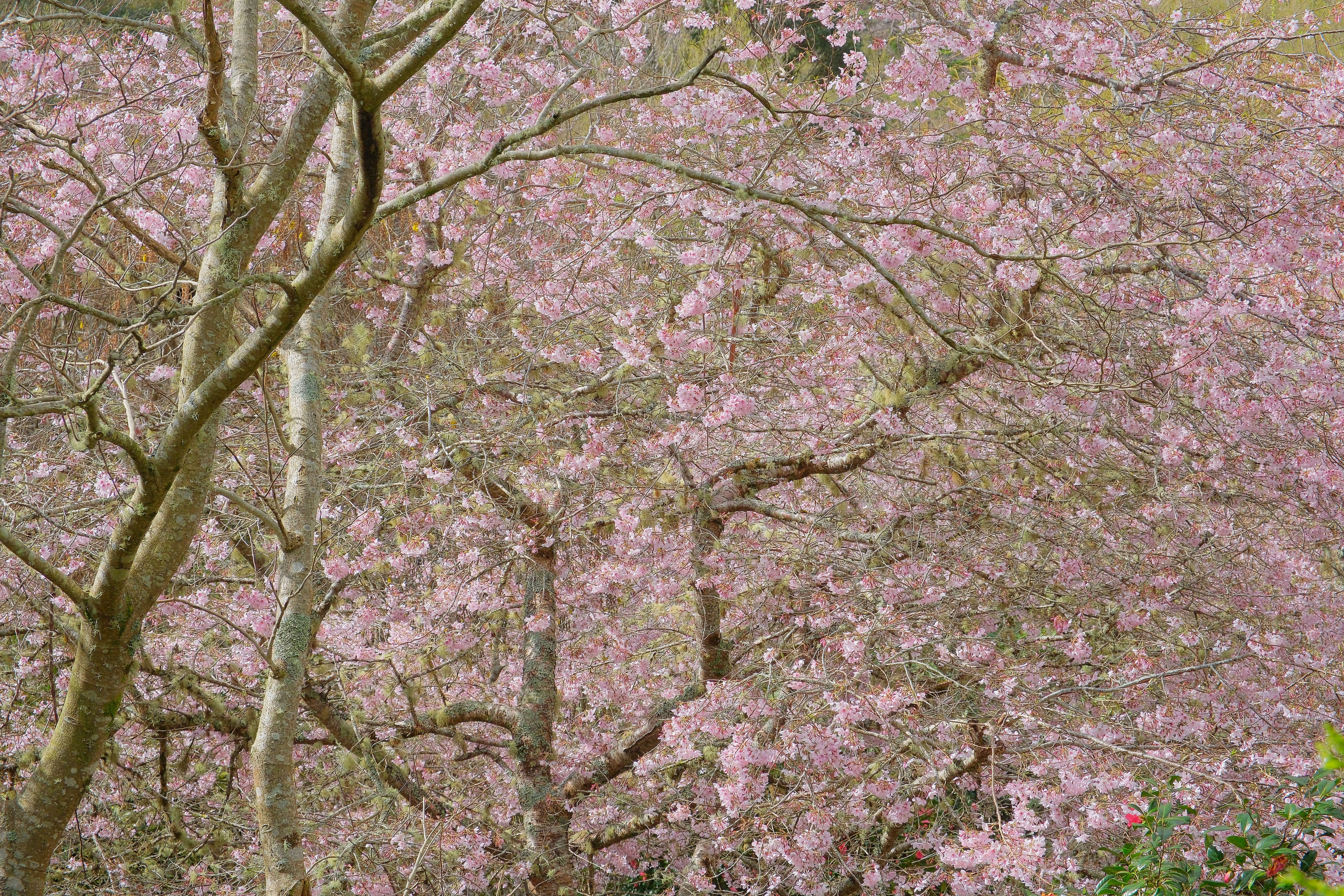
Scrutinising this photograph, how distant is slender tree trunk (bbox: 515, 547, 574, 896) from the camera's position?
5.55 meters

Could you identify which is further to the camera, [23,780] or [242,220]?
[23,780]

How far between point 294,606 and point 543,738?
2372mm

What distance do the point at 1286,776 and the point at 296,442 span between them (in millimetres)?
3681

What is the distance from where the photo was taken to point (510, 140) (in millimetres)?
2742

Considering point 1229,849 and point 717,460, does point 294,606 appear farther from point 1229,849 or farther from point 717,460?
point 1229,849

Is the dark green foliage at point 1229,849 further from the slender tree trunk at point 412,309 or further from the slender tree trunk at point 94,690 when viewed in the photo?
the slender tree trunk at point 412,309

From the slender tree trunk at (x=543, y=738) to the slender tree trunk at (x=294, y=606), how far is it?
6.00 ft

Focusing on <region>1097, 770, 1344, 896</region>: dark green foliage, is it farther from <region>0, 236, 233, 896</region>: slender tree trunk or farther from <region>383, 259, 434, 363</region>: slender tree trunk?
<region>383, 259, 434, 363</region>: slender tree trunk

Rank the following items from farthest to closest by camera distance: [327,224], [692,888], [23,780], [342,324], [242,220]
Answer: [342,324], [692,888], [23,780], [327,224], [242,220]

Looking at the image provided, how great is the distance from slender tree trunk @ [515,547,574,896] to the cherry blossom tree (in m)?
0.03

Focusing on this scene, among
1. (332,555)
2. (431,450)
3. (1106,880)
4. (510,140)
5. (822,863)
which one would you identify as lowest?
(1106,880)

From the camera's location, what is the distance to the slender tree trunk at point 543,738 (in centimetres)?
555

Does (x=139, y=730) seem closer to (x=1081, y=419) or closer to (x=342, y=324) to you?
(x=342, y=324)

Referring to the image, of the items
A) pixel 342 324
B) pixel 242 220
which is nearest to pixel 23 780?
pixel 242 220
